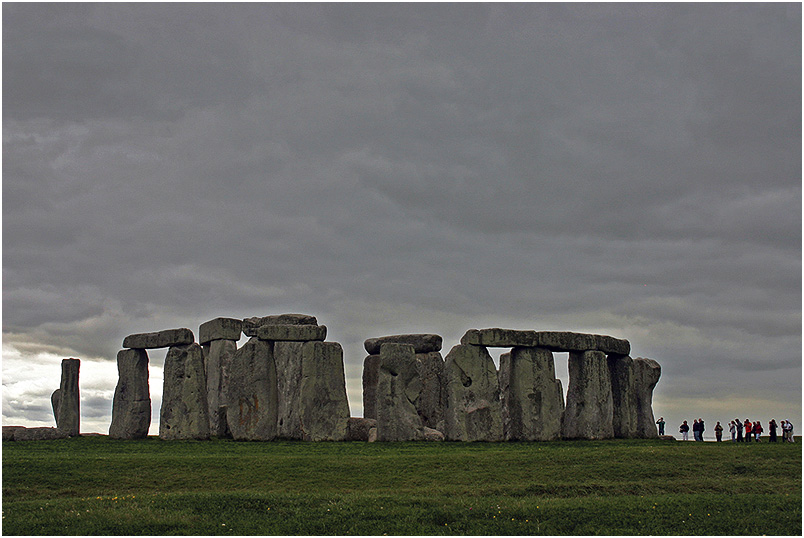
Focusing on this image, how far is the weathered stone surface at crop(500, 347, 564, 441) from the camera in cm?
2944

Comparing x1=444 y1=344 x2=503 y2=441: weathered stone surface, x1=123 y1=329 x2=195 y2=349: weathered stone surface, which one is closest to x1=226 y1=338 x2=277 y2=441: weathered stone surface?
x1=123 y1=329 x2=195 y2=349: weathered stone surface

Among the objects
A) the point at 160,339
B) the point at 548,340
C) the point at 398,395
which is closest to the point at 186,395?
the point at 160,339

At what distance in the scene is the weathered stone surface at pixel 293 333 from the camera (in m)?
29.4

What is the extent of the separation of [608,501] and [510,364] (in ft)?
45.4

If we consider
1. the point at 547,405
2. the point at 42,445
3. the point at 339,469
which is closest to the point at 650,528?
the point at 339,469

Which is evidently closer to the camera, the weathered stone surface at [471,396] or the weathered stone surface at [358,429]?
the weathered stone surface at [471,396]

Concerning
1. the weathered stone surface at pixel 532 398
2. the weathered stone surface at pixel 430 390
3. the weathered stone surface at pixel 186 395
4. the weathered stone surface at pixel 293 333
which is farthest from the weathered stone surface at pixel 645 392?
the weathered stone surface at pixel 186 395

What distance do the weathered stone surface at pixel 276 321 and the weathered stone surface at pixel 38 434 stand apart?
25.5 feet

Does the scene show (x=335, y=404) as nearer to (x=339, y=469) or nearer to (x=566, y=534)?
(x=339, y=469)

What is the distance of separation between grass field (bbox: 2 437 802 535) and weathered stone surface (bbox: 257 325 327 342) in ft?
16.6

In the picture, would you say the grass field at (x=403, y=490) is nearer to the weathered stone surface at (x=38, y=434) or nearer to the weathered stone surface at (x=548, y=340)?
the weathered stone surface at (x=548, y=340)

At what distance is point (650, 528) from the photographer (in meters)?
14.8

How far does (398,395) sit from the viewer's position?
27.3 metres

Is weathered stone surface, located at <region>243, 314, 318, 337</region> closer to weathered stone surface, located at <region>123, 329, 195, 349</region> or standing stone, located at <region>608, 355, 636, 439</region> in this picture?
weathered stone surface, located at <region>123, 329, 195, 349</region>
